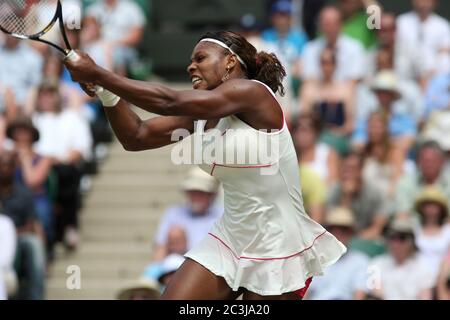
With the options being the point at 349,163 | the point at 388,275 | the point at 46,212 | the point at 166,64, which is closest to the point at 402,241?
the point at 388,275

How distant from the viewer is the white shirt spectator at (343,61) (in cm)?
962

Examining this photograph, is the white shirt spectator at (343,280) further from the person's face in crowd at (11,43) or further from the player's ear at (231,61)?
the person's face in crowd at (11,43)

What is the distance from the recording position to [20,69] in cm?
988

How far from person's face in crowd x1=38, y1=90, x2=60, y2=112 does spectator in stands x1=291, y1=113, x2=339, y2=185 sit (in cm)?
195

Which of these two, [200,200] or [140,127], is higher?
[140,127]

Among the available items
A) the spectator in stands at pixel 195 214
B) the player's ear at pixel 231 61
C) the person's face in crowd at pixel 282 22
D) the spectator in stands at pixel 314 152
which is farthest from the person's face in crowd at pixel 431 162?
the player's ear at pixel 231 61

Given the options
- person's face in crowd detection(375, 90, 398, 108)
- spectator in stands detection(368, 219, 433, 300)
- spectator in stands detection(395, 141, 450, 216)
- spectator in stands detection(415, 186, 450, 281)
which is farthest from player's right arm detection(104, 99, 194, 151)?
person's face in crowd detection(375, 90, 398, 108)

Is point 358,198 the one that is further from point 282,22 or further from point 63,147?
point 63,147

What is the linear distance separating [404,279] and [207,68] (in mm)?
3284

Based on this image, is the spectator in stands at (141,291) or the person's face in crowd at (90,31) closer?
the spectator in stands at (141,291)

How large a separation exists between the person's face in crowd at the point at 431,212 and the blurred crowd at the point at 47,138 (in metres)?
2.71

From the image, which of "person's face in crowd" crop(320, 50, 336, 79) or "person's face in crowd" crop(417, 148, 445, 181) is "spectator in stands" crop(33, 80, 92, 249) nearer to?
"person's face in crowd" crop(320, 50, 336, 79)

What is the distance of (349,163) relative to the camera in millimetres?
8562

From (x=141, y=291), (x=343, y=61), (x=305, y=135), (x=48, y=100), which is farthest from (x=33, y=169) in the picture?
(x=343, y=61)
